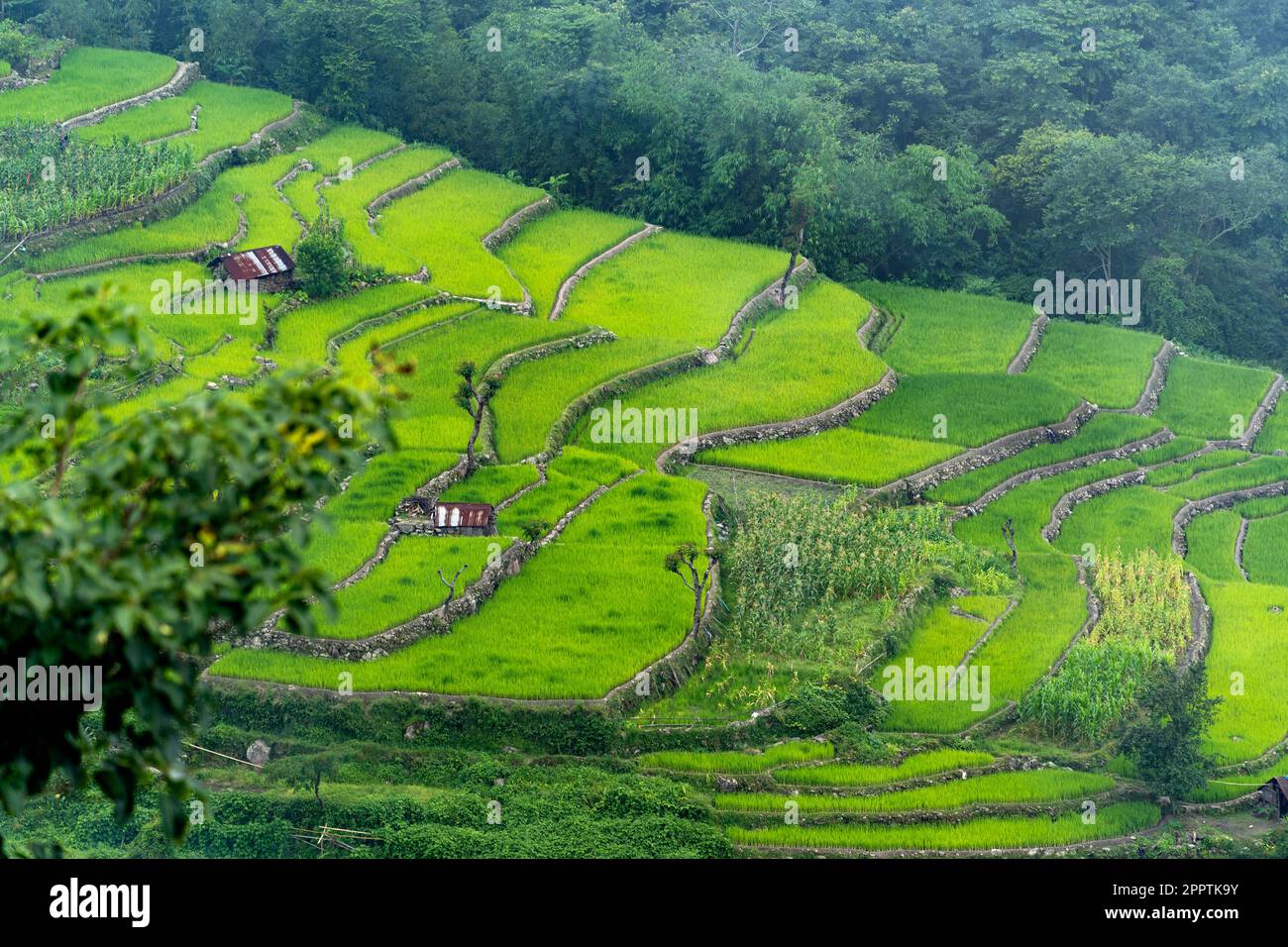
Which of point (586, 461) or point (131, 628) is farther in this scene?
Result: point (586, 461)

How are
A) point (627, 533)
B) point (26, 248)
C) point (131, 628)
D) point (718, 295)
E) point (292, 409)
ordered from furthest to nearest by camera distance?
point (718, 295) < point (26, 248) < point (627, 533) < point (292, 409) < point (131, 628)

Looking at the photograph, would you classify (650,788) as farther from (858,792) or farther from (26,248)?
(26,248)

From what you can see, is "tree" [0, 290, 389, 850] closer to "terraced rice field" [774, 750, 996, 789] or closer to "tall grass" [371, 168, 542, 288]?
"terraced rice field" [774, 750, 996, 789]

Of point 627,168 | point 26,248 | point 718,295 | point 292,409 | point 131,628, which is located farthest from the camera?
point 627,168

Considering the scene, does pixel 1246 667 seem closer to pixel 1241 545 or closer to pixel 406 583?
pixel 1241 545

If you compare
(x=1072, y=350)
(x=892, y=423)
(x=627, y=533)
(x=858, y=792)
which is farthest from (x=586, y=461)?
(x=1072, y=350)

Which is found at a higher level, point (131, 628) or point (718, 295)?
point (131, 628)

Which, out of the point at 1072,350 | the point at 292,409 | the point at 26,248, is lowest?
the point at 1072,350

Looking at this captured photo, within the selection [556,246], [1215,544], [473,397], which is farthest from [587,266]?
[1215,544]
